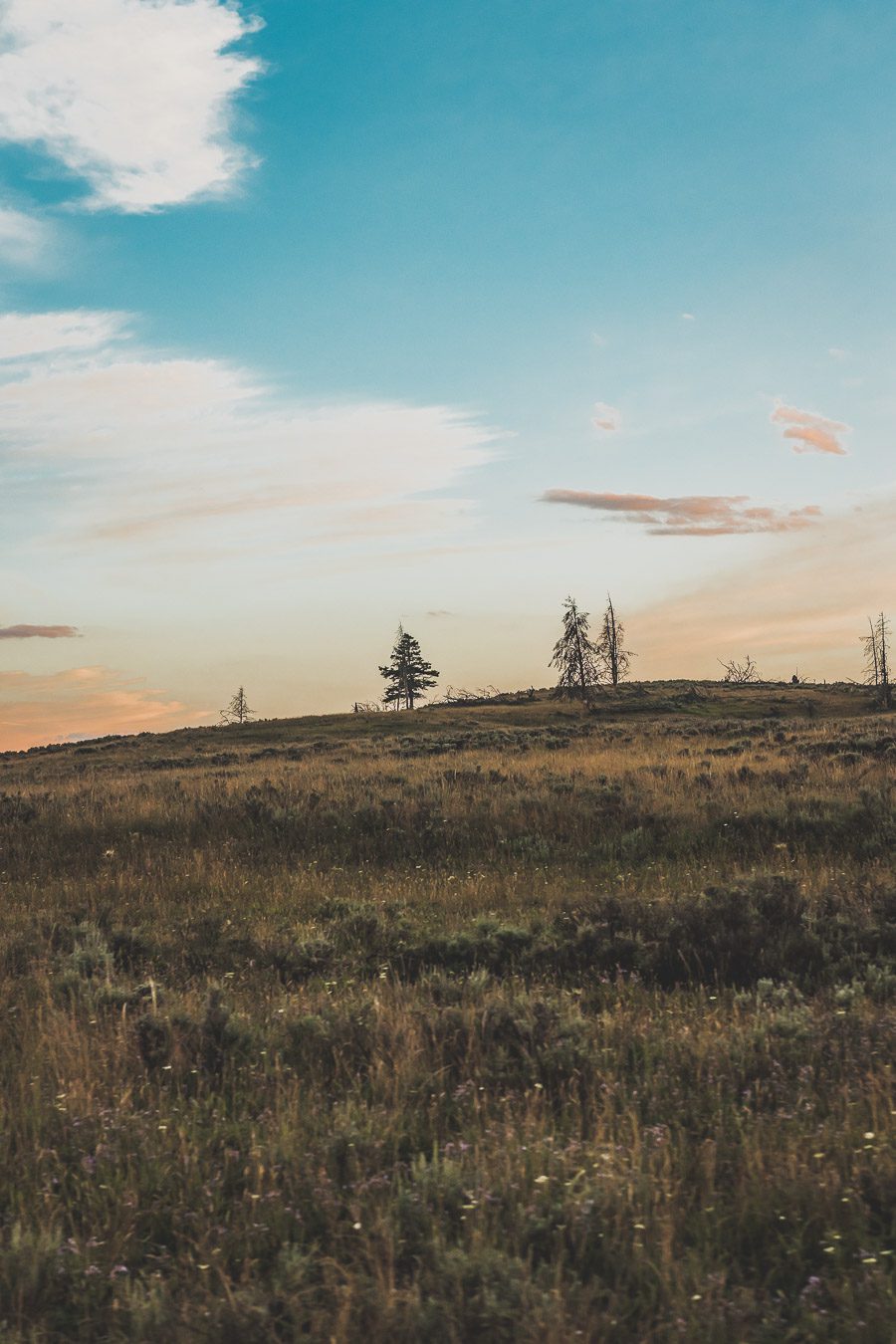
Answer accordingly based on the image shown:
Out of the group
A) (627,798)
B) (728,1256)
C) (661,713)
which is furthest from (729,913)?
(661,713)

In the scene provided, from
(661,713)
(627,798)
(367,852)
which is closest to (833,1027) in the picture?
(367,852)

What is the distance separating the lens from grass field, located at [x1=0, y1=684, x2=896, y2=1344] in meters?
3.19

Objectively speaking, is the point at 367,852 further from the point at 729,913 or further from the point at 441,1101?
the point at 441,1101

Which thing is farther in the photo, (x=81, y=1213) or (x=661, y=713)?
(x=661, y=713)

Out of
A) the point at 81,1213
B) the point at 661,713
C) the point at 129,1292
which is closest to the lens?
the point at 129,1292

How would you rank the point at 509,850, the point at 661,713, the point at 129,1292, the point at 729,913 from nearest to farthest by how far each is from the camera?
the point at 129,1292 < the point at 729,913 < the point at 509,850 < the point at 661,713

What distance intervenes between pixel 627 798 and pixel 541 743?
18.1 metres

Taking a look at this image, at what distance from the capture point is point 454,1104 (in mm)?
4641

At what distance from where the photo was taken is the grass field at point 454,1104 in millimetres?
3189

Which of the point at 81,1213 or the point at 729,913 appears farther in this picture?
the point at 729,913

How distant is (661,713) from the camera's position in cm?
5750

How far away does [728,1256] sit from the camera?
339 cm

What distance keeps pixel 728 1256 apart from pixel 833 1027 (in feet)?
7.60

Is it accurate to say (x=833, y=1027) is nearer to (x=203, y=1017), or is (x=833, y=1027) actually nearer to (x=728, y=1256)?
(x=728, y=1256)
